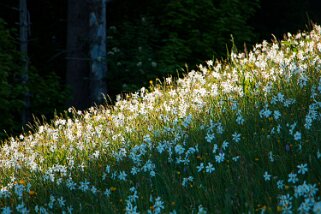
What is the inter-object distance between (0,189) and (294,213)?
333 centimetres

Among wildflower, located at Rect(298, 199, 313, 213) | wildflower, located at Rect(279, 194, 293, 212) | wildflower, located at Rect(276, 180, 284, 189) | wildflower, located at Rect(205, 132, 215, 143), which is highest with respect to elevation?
wildflower, located at Rect(205, 132, 215, 143)

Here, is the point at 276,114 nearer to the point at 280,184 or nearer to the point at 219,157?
the point at 219,157

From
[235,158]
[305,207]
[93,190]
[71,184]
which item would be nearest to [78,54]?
[71,184]

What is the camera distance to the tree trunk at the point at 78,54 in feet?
49.7

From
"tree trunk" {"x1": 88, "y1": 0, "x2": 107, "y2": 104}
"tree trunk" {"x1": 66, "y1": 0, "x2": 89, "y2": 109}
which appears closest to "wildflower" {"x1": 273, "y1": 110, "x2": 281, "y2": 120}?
"tree trunk" {"x1": 88, "y1": 0, "x2": 107, "y2": 104}

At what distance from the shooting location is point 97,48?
577 inches

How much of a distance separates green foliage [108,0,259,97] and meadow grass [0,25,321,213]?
273 inches

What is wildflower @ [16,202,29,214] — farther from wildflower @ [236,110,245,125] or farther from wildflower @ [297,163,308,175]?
wildflower @ [297,163,308,175]

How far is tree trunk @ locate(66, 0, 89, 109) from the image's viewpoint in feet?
49.7

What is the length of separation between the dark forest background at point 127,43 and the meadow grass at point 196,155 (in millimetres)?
5931

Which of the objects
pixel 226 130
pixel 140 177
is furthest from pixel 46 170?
pixel 226 130

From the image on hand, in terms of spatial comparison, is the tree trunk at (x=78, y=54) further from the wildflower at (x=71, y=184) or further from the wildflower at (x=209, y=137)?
the wildflower at (x=209, y=137)

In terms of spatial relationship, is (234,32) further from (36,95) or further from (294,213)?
(294,213)

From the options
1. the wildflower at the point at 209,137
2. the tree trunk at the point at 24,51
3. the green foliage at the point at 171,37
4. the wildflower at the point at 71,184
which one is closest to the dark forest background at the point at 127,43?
the green foliage at the point at 171,37
